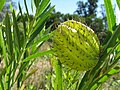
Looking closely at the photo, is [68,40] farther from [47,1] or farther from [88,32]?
[47,1]

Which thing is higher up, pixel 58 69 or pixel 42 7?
pixel 42 7

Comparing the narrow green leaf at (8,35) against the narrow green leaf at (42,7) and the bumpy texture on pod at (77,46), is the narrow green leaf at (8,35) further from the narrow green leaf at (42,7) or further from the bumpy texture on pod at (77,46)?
the bumpy texture on pod at (77,46)

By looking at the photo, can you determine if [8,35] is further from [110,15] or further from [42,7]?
[110,15]

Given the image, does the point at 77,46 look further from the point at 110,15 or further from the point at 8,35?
the point at 8,35

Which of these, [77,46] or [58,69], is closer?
[77,46]

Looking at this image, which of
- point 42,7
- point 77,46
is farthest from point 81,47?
point 42,7

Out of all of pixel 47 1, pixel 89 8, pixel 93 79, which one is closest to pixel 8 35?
pixel 47 1

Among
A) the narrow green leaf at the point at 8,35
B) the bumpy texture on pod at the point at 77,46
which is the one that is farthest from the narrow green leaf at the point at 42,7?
the bumpy texture on pod at the point at 77,46

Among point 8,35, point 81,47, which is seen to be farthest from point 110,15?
point 8,35
